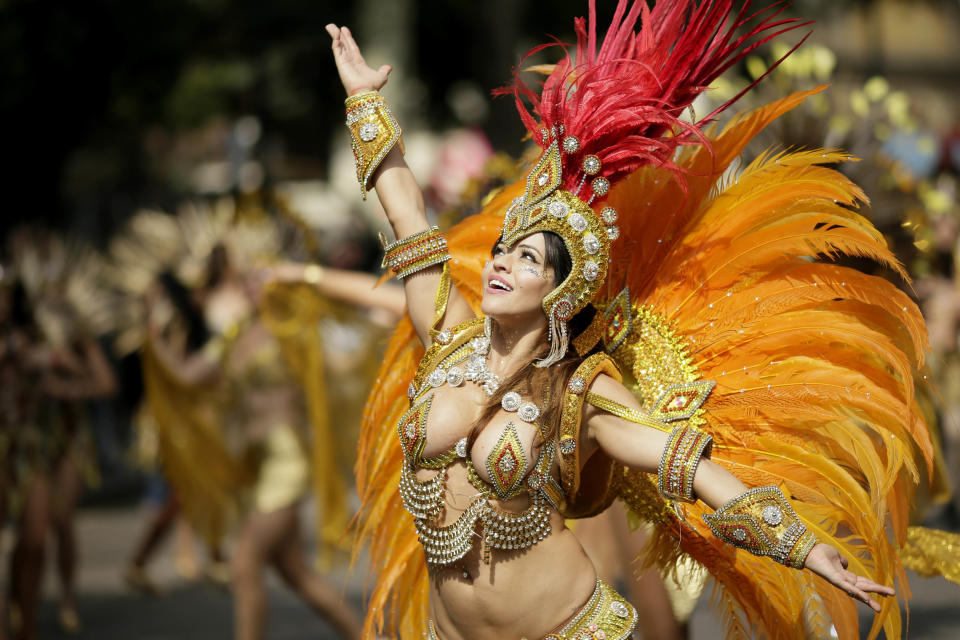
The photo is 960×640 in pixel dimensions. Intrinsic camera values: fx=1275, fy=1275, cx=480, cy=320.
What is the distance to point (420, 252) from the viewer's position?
11.6ft

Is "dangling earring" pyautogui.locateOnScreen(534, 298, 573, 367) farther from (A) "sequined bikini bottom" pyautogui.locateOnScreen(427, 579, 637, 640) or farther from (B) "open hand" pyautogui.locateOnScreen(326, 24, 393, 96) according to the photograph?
(B) "open hand" pyautogui.locateOnScreen(326, 24, 393, 96)

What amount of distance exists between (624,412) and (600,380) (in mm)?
130

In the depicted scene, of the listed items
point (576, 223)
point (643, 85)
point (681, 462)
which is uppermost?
point (643, 85)

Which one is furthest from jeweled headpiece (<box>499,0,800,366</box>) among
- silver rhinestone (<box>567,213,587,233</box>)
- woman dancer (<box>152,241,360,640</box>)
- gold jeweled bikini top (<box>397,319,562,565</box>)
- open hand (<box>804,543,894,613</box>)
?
woman dancer (<box>152,241,360,640</box>)

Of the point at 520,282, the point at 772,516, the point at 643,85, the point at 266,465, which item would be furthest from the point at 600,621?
the point at 266,465

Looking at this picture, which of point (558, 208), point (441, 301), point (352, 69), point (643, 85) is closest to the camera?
point (558, 208)

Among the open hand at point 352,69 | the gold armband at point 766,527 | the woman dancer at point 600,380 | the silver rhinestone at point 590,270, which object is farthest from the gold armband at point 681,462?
the open hand at point 352,69

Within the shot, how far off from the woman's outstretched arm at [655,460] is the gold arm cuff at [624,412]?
0.4 inches

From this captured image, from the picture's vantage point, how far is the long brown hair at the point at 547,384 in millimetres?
3236

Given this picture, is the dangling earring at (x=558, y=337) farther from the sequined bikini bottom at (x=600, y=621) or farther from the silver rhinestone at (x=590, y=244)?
the sequined bikini bottom at (x=600, y=621)

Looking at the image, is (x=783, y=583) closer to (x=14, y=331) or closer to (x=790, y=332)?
(x=790, y=332)

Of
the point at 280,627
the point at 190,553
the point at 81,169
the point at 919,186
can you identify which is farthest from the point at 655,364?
the point at 81,169

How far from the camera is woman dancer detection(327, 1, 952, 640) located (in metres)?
3.24

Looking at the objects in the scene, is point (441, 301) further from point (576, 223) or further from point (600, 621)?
point (600, 621)
